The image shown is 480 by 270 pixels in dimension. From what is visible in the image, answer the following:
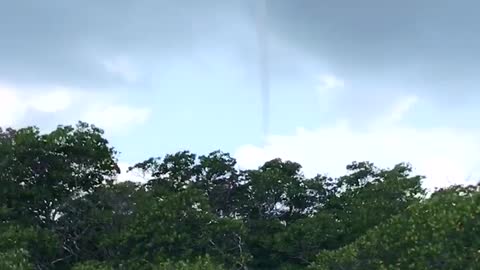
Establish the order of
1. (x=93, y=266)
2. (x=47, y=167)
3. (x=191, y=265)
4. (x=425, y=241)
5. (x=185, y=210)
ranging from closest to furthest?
(x=425, y=241) → (x=191, y=265) → (x=93, y=266) → (x=185, y=210) → (x=47, y=167)

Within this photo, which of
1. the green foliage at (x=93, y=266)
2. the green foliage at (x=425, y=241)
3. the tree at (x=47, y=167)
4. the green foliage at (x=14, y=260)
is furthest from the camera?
the tree at (x=47, y=167)

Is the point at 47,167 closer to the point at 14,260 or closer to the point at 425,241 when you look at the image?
the point at 14,260

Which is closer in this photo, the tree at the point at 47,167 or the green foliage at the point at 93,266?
the green foliage at the point at 93,266

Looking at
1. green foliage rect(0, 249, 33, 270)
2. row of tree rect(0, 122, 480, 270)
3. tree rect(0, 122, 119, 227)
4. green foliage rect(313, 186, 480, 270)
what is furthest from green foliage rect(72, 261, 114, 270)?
green foliage rect(313, 186, 480, 270)

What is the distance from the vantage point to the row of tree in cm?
1973

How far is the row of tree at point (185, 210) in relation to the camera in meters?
19.7

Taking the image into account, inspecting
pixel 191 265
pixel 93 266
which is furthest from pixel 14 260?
pixel 191 265

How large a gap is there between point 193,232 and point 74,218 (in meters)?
4.15

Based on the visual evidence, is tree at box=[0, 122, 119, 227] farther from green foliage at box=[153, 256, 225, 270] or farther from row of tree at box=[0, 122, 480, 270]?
green foliage at box=[153, 256, 225, 270]

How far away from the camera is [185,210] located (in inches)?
805

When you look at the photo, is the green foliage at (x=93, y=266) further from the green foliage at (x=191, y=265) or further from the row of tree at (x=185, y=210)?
the green foliage at (x=191, y=265)

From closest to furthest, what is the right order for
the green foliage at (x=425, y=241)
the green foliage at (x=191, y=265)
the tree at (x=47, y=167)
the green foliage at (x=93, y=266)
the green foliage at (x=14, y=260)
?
the green foliage at (x=425, y=241)
the green foliage at (x=14, y=260)
the green foliage at (x=191, y=265)
the green foliage at (x=93, y=266)
the tree at (x=47, y=167)

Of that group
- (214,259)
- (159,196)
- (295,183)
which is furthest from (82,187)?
(295,183)

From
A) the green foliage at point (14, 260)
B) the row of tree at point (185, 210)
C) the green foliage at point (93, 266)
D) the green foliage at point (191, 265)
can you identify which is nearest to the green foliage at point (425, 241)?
the row of tree at point (185, 210)
